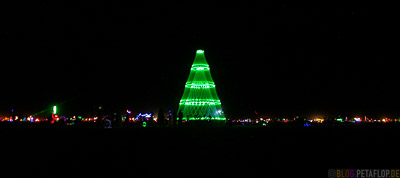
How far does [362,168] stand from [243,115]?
206 ft

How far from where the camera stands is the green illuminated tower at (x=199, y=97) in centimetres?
4356

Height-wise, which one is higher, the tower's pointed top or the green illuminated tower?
the tower's pointed top

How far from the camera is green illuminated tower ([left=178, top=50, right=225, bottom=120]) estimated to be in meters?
43.6

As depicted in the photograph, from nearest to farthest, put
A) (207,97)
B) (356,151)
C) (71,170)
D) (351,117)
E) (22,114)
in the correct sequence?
1. (71,170)
2. (356,151)
3. (207,97)
4. (22,114)
5. (351,117)

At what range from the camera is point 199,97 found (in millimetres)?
43500

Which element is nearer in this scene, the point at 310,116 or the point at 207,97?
the point at 207,97

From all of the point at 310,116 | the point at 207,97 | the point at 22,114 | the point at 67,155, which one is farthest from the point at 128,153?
the point at 310,116

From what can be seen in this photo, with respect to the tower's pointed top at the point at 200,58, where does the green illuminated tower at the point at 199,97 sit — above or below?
below

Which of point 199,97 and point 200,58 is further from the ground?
point 200,58

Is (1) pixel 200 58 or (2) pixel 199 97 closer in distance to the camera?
(2) pixel 199 97

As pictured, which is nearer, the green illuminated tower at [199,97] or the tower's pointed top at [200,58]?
the green illuminated tower at [199,97]

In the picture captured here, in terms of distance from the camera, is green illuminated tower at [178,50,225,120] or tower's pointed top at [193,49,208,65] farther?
tower's pointed top at [193,49,208,65]

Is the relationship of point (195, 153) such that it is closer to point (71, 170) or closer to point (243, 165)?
point (243, 165)

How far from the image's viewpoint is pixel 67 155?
10.7 meters
